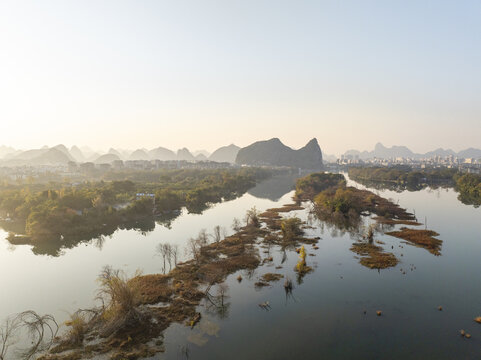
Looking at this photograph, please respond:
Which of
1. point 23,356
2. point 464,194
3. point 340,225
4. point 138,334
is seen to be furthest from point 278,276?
point 464,194

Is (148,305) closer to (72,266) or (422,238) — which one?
(72,266)

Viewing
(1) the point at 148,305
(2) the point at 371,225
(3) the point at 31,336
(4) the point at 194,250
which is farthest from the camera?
(2) the point at 371,225

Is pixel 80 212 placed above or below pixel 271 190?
above

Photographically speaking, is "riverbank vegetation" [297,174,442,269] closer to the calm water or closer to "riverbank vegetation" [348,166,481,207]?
the calm water

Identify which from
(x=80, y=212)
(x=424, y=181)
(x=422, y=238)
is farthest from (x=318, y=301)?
(x=424, y=181)

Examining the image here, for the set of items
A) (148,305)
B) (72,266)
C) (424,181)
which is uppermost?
(424,181)

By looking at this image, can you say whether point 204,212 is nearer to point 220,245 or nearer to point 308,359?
point 220,245

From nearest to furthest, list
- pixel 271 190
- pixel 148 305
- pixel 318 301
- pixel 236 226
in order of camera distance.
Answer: pixel 148 305 < pixel 318 301 < pixel 236 226 < pixel 271 190

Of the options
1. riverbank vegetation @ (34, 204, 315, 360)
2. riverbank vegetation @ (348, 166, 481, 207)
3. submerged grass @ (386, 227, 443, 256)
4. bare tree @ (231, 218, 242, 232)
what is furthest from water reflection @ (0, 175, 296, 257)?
riverbank vegetation @ (348, 166, 481, 207)
